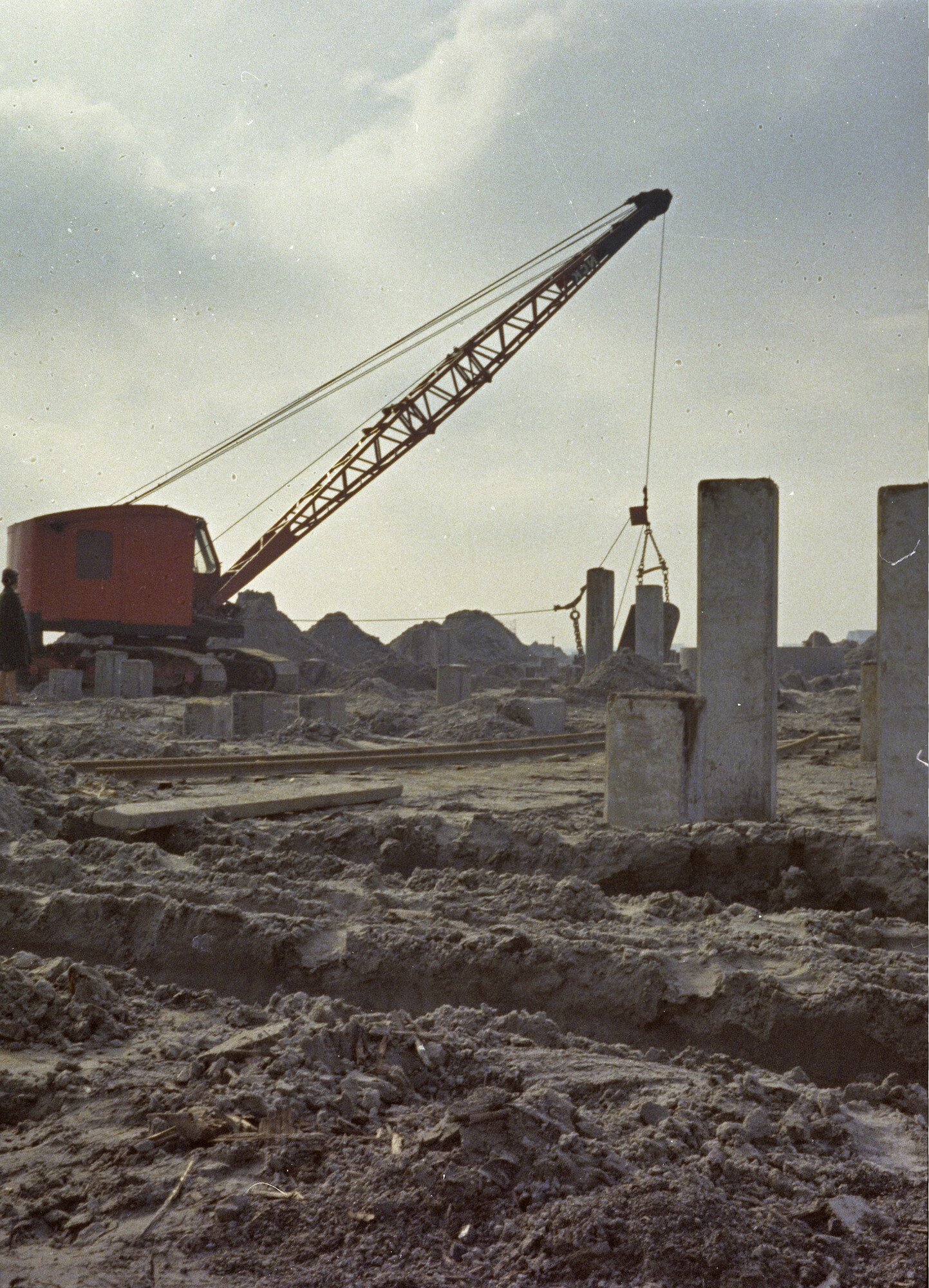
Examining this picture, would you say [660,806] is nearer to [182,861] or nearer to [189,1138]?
[182,861]

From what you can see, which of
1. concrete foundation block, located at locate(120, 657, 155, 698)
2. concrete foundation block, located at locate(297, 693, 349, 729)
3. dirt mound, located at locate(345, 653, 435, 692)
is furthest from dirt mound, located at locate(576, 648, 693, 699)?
concrete foundation block, located at locate(120, 657, 155, 698)

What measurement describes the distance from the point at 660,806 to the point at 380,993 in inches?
104

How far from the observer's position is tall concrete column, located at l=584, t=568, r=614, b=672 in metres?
20.3

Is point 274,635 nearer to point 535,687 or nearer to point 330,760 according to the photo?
point 535,687

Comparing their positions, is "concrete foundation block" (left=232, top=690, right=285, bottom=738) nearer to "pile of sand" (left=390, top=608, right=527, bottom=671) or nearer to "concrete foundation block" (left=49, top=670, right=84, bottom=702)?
"concrete foundation block" (left=49, top=670, right=84, bottom=702)

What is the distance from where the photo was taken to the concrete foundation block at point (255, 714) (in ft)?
43.6

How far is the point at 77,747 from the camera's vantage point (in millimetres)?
10289

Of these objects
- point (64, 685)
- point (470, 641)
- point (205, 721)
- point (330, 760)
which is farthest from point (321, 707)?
point (470, 641)

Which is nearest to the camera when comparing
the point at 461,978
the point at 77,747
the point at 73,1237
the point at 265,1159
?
the point at 73,1237

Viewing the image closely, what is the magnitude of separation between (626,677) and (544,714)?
497cm

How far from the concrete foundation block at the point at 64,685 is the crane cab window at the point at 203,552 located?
10.8ft

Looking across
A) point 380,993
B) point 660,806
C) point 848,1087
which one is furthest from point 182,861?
point 848,1087

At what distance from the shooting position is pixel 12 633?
12922 millimetres

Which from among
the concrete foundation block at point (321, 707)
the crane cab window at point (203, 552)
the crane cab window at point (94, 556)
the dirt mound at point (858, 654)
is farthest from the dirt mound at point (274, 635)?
the concrete foundation block at point (321, 707)
